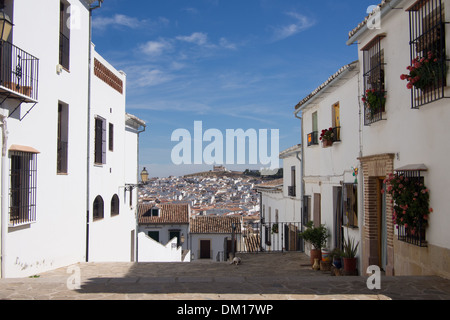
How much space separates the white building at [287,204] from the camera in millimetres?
16672

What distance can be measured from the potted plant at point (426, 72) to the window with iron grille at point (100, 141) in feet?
30.4

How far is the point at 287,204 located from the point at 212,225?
65.8ft

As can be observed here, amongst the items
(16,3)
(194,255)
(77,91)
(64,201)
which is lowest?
(194,255)

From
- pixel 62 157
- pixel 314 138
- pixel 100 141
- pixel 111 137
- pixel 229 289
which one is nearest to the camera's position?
pixel 229 289

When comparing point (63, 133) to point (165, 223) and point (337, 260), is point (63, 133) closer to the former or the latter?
point (337, 260)

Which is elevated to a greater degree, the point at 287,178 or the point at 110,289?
the point at 287,178

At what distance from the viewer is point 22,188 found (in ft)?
27.4

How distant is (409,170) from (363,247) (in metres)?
3.13

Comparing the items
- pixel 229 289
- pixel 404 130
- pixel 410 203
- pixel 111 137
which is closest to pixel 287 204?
pixel 111 137

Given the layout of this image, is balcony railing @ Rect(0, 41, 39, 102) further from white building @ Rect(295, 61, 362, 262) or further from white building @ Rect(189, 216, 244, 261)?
white building @ Rect(189, 216, 244, 261)

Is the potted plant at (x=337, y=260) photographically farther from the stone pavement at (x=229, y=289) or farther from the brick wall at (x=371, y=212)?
the stone pavement at (x=229, y=289)

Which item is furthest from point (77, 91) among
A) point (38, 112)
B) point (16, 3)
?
point (16, 3)
